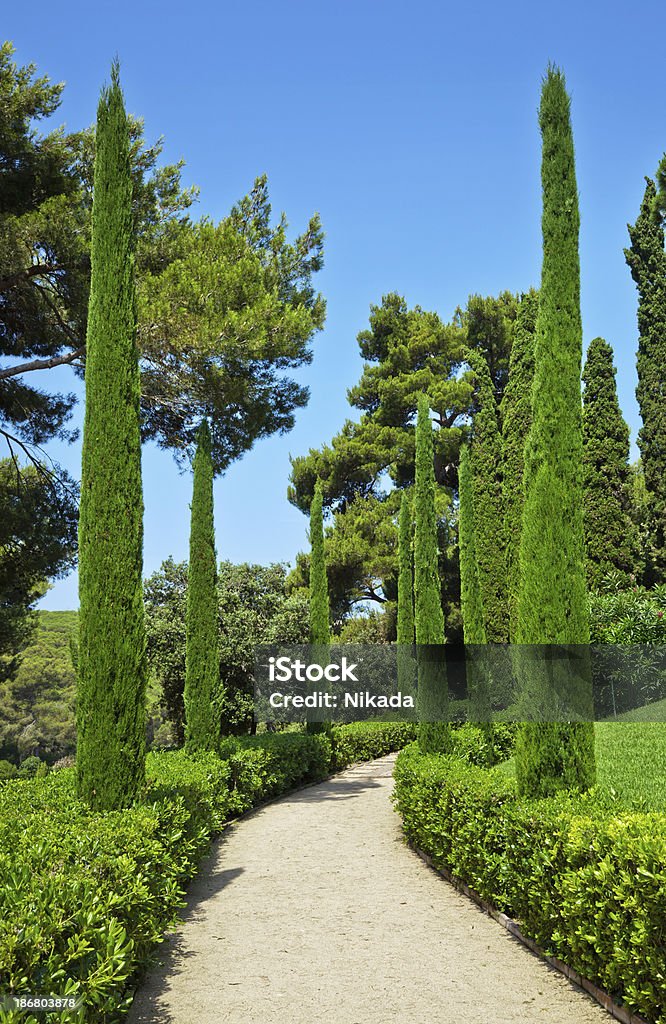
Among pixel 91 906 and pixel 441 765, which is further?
pixel 441 765

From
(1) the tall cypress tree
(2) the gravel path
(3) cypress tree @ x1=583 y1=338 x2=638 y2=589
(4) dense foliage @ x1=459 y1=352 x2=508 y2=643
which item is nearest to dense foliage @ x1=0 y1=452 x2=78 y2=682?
(2) the gravel path

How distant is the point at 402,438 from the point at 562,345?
2316 centimetres

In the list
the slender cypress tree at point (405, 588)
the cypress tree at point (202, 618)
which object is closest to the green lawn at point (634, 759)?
the cypress tree at point (202, 618)

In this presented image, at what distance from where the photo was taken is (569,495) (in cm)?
755

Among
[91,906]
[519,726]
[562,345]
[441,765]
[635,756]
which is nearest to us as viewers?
[91,906]

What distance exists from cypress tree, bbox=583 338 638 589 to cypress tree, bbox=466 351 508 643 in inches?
124

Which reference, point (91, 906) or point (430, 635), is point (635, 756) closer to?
point (430, 635)

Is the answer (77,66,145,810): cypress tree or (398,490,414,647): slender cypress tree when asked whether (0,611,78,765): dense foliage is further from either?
(77,66,145,810): cypress tree

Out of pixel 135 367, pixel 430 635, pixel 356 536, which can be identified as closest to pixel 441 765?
pixel 430 635

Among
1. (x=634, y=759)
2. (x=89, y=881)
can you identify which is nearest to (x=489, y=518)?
(x=634, y=759)

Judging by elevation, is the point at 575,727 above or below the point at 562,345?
below

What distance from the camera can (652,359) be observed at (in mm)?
21984

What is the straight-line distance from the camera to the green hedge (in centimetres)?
423

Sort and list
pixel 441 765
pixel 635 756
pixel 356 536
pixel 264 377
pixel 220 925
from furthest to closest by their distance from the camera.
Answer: pixel 356 536
pixel 264 377
pixel 635 756
pixel 441 765
pixel 220 925
